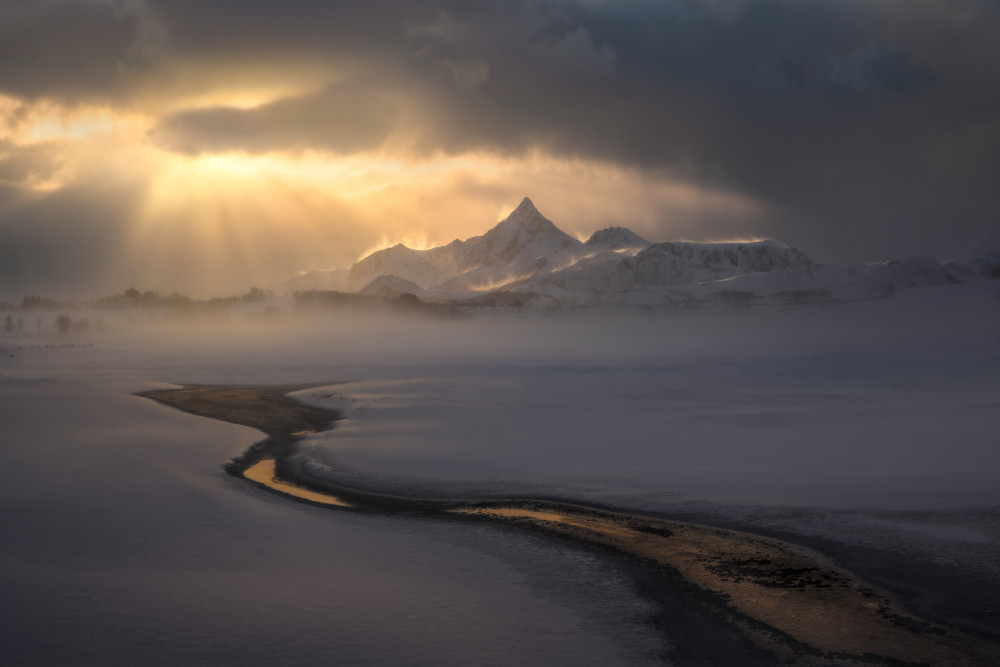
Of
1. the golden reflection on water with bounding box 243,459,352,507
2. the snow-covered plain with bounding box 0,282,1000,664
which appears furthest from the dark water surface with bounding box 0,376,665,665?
the golden reflection on water with bounding box 243,459,352,507

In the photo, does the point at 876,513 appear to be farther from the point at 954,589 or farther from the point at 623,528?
the point at 623,528

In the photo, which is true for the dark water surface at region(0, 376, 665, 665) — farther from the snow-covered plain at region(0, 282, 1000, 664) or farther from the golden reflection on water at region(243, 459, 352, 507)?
the golden reflection on water at region(243, 459, 352, 507)

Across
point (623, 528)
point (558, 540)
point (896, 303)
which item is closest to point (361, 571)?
point (558, 540)

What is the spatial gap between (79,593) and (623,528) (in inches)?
367

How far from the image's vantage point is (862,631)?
9859mm

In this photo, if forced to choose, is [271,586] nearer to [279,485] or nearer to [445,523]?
[445,523]

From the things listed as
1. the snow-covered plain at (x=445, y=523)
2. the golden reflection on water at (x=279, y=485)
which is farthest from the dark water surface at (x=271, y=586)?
the golden reflection on water at (x=279, y=485)

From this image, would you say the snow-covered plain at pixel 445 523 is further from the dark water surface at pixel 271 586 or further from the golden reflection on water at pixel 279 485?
the golden reflection on water at pixel 279 485

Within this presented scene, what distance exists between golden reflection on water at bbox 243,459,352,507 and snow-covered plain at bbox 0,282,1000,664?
2.81 ft

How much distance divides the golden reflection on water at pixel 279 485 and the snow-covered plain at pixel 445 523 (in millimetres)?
857

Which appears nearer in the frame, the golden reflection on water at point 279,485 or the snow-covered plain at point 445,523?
the snow-covered plain at point 445,523

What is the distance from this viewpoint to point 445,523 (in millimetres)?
15453

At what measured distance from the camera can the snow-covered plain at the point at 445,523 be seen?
31.5 ft

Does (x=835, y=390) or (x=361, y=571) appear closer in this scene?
(x=361, y=571)
